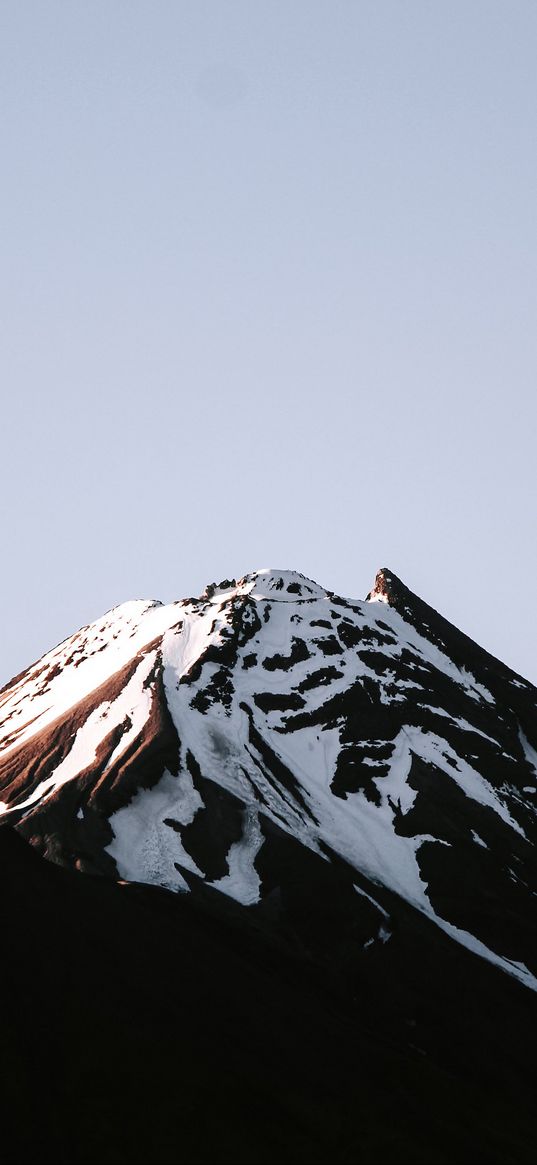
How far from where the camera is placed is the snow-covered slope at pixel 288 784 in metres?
143

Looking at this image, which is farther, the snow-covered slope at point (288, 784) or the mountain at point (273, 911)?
the snow-covered slope at point (288, 784)

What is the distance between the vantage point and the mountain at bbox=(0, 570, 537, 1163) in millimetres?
86625

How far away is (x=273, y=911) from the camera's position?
136 meters

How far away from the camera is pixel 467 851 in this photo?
15575 cm

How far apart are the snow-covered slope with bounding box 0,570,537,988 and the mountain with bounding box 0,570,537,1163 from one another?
1.29ft

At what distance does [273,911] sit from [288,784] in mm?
29820

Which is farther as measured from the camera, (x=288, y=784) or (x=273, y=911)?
(x=288, y=784)

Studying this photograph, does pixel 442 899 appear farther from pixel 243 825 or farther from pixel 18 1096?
pixel 18 1096

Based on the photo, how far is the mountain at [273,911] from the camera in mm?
86625

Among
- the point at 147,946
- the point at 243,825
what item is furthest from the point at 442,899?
the point at 147,946

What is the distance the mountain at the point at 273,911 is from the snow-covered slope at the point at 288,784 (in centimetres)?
39

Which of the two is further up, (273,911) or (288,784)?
(288,784)

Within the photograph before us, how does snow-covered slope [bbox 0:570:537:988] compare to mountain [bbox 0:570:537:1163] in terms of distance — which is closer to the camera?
mountain [bbox 0:570:537:1163]

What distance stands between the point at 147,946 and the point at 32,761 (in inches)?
2645
